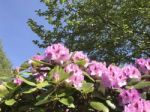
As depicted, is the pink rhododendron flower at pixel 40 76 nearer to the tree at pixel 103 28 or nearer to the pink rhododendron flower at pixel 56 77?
the pink rhododendron flower at pixel 56 77

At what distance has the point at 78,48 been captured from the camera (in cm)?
1881

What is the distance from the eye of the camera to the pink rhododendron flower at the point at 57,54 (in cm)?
298

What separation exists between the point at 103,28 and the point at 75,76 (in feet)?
52.9

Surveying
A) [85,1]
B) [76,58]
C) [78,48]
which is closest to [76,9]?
[85,1]

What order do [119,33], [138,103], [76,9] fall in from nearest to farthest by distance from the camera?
[138,103] < [119,33] < [76,9]

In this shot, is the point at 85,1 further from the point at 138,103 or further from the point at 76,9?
the point at 138,103

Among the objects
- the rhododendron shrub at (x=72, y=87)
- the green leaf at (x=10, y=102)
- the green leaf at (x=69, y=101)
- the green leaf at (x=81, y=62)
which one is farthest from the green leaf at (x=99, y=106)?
the green leaf at (x=10, y=102)

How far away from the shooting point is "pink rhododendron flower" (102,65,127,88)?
9.50 ft

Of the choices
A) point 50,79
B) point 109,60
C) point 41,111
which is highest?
point 109,60

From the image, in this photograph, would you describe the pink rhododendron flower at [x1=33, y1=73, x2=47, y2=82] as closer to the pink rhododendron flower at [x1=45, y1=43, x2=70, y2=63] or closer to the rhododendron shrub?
the rhododendron shrub

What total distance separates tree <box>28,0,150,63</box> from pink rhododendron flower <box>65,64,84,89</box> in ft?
48.7

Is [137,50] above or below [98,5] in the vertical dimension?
below

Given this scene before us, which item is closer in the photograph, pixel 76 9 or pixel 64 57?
pixel 64 57

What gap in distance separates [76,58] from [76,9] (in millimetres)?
16316
